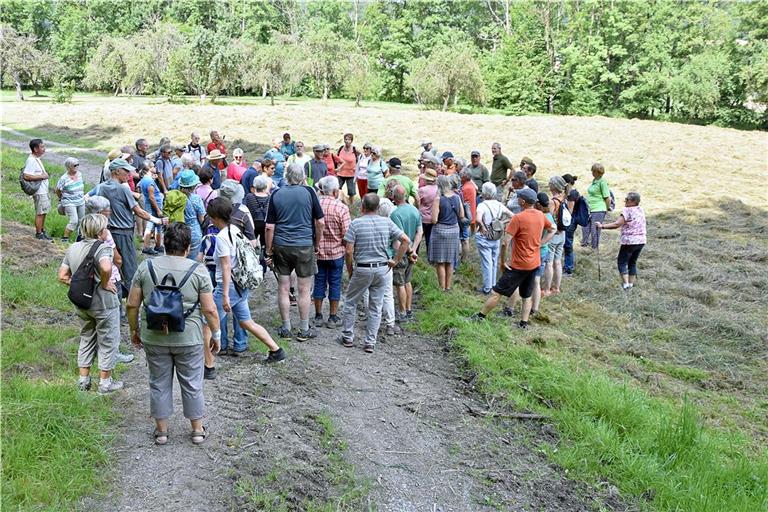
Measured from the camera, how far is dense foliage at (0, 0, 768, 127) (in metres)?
45.5

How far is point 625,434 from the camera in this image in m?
5.41

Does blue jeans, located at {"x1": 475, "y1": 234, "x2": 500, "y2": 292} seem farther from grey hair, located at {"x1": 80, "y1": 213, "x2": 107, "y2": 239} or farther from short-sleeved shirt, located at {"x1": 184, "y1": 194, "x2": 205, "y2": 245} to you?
grey hair, located at {"x1": 80, "y1": 213, "x2": 107, "y2": 239}

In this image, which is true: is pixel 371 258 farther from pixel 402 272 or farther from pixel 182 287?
pixel 182 287

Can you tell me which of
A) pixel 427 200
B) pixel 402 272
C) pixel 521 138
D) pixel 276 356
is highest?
pixel 521 138

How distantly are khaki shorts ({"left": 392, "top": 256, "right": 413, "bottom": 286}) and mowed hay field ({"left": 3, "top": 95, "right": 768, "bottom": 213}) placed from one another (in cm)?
1030

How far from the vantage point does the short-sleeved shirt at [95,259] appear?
5.05 metres

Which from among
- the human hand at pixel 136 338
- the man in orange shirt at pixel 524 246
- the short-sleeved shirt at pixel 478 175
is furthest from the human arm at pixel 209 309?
the short-sleeved shirt at pixel 478 175

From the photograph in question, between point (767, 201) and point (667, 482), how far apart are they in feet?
47.8

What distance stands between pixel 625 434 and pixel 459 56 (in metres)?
43.1

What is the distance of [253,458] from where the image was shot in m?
4.56

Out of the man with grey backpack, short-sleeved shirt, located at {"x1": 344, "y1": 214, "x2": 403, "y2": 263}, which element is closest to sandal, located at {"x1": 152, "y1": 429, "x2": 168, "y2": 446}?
short-sleeved shirt, located at {"x1": 344, "y1": 214, "x2": 403, "y2": 263}

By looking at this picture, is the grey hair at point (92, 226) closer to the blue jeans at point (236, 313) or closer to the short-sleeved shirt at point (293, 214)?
the blue jeans at point (236, 313)

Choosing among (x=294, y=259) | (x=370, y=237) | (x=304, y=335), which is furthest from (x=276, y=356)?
(x=370, y=237)

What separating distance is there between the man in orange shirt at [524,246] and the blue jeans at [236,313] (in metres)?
3.23
